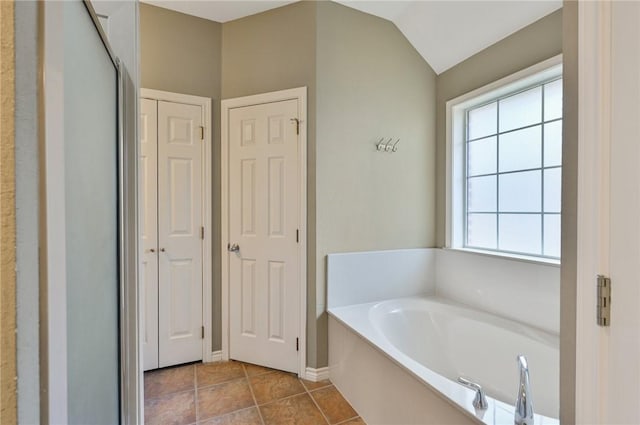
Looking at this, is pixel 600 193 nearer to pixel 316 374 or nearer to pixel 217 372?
pixel 316 374

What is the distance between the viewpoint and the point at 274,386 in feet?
6.68

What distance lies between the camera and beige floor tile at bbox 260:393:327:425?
1706 mm

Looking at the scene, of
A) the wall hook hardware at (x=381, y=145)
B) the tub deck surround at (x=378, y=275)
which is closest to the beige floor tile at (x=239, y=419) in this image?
the tub deck surround at (x=378, y=275)

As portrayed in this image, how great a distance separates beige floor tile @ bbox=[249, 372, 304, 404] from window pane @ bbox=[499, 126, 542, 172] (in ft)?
7.00

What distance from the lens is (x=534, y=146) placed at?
1.96 metres

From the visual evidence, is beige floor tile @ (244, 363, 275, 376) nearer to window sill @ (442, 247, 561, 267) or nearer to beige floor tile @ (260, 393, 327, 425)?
beige floor tile @ (260, 393, 327, 425)

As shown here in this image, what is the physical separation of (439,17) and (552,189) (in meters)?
1.45

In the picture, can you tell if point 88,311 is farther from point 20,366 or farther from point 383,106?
point 383,106

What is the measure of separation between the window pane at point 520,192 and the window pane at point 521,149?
0.20 feet

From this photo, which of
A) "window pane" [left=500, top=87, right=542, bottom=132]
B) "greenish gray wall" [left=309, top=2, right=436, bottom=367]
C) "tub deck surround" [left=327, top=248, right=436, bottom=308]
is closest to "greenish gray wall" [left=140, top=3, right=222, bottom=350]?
"greenish gray wall" [left=309, top=2, right=436, bottom=367]

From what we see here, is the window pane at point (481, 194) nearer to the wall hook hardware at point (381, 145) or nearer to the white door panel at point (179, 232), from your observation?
the wall hook hardware at point (381, 145)

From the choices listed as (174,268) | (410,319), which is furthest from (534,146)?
(174,268)

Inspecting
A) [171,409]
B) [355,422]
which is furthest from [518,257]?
[171,409]

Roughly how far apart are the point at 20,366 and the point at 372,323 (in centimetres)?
179
